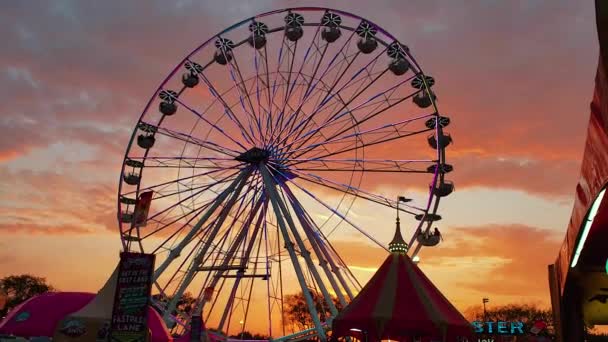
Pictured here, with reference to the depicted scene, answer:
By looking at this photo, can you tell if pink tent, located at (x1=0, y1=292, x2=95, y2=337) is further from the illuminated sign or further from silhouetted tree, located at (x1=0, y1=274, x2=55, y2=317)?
silhouetted tree, located at (x1=0, y1=274, x2=55, y2=317)

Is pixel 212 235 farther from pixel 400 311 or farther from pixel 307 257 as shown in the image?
pixel 400 311

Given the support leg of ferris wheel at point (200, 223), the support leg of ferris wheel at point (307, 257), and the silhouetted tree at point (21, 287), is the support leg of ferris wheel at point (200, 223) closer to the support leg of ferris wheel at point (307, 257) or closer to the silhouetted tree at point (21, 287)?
the support leg of ferris wheel at point (307, 257)

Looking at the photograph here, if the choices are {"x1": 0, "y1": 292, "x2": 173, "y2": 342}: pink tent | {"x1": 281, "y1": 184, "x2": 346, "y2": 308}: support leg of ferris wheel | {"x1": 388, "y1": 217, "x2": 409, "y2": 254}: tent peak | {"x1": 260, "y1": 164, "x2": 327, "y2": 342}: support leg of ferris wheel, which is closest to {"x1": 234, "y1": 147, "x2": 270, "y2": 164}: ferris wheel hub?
{"x1": 260, "y1": 164, "x2": 327, "y2": 342}: support leg of ferris wheel

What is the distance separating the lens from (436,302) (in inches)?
614

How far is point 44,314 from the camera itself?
21016mm

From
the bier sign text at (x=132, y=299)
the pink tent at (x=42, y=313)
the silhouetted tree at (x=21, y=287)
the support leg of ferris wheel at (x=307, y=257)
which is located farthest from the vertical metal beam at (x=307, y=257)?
the silhouetted tree at (x=21, y=287)

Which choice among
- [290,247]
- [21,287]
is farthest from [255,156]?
[21,287]

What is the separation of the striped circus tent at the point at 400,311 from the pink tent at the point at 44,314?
22.2 feet

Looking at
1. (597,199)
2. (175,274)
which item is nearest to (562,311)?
(597,199)

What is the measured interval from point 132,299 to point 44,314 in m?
10.7

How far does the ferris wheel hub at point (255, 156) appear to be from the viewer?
24319 mm

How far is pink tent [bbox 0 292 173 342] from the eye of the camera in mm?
20406

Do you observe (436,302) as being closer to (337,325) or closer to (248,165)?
(337,325)

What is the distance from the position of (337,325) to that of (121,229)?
42.9 ft
